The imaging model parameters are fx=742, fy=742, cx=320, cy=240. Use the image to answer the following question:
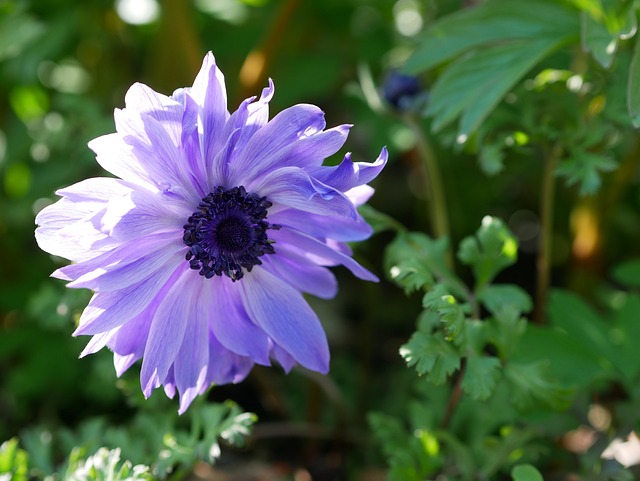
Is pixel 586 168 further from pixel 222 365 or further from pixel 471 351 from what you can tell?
pixel 222 365

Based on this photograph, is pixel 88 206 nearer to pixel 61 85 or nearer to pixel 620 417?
pixel 620 417

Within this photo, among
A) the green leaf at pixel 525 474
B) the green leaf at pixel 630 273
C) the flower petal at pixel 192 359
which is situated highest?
the flower petal at pixel 192 359

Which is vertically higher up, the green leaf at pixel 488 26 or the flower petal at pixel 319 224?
the green leaf at pixel 488 26

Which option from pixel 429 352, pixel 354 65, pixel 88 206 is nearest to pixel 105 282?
pixel 88 206

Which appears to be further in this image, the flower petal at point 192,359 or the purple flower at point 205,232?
the flower petal at point 192,359

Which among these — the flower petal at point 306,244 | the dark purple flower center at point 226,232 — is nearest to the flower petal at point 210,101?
the dark purple flower center at point 226,232

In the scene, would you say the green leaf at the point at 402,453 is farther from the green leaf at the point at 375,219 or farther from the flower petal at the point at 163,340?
the flower petal at the point at 163,340

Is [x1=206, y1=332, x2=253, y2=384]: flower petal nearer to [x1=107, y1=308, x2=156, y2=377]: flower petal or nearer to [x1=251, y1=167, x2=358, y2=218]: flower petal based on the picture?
[x1=107, y1=308, x2=156, y2=377]: flower petal
